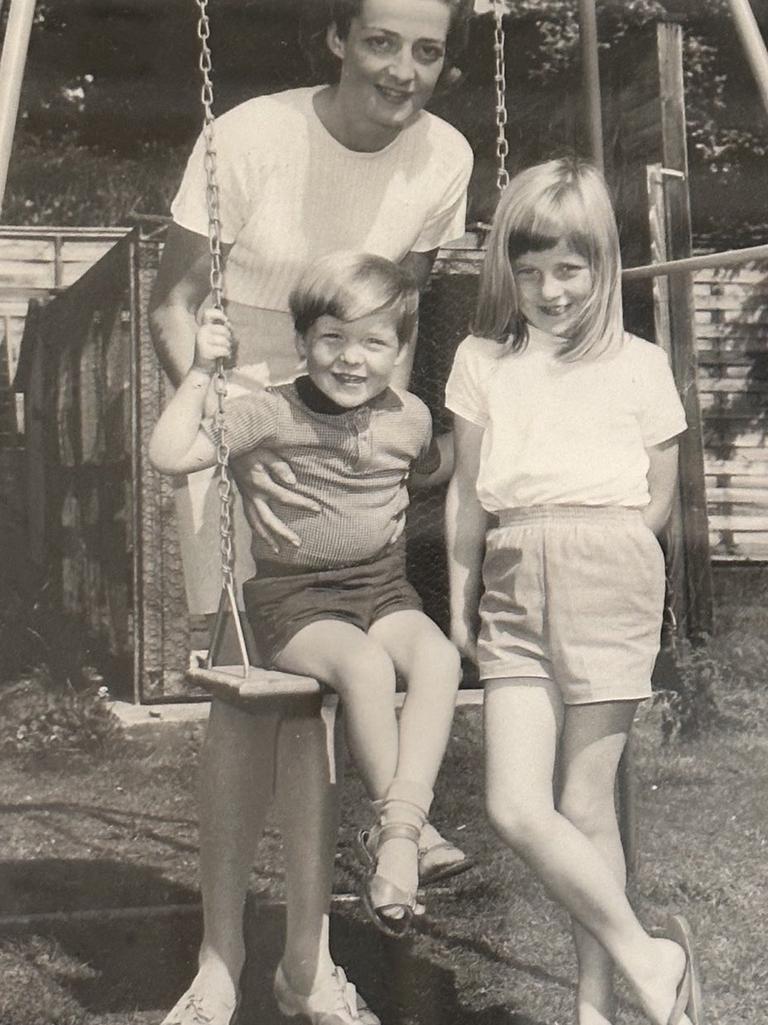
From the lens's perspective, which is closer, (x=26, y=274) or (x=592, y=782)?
(x=592, y=782)

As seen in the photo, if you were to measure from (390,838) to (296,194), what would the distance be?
822 millimetres

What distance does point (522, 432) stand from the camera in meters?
1.67

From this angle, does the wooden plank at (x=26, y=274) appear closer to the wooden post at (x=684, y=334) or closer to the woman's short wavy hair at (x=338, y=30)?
the woman's short wavy hair at (x=338, y=30)

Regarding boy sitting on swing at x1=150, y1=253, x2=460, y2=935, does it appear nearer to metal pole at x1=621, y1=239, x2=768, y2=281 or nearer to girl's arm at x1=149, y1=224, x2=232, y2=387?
girl's arm at x1=149, y1=224, x2=232, y2=387

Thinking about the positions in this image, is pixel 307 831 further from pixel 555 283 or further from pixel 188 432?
pixel 555 283

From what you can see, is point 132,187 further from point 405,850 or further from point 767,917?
point 767,917

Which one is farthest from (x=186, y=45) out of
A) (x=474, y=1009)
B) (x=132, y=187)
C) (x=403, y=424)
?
(x=474, y=1009)

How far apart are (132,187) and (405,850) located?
1.39 metres

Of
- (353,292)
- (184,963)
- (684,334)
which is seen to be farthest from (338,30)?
(184,963)

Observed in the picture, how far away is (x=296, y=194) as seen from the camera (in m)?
1.78

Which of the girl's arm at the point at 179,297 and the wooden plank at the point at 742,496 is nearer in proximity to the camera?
the girl's arm at the point at 179,297

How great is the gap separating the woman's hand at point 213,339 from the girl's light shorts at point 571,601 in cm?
38

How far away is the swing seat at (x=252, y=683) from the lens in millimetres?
1443

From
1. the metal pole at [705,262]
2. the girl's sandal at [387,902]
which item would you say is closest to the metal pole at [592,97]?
the metal pole at [705,262]
